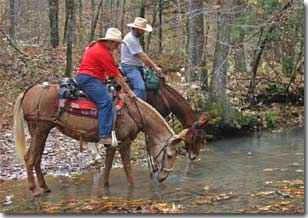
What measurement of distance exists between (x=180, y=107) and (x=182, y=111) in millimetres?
102

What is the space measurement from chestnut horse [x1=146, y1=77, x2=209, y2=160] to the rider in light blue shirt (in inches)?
20.6

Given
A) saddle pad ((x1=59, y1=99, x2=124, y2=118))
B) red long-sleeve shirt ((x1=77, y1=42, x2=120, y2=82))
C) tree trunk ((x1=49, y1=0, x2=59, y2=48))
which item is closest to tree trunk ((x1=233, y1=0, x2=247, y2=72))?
red long-sleeve shirt ((x1=77, y1=42, x2=120, y2=82))

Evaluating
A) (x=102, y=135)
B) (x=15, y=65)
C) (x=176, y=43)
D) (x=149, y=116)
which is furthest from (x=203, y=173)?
(x=176, y=43)

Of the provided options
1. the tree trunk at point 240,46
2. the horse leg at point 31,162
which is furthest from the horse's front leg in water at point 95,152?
the tree trunk at point 240,46

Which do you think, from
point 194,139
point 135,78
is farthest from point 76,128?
point 194,139

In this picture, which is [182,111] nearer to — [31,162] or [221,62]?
[31,162]

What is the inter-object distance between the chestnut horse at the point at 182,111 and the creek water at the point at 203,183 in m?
0.44

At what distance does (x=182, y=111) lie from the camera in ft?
35.7

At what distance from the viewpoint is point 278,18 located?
12164 mm

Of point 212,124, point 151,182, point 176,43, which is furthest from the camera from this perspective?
point 176,43

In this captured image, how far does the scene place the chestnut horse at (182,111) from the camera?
34.2 ft

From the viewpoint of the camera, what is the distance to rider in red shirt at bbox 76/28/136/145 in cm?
836

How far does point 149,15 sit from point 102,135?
24986mm

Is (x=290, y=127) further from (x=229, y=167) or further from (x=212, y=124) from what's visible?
(x=229, y=167)
